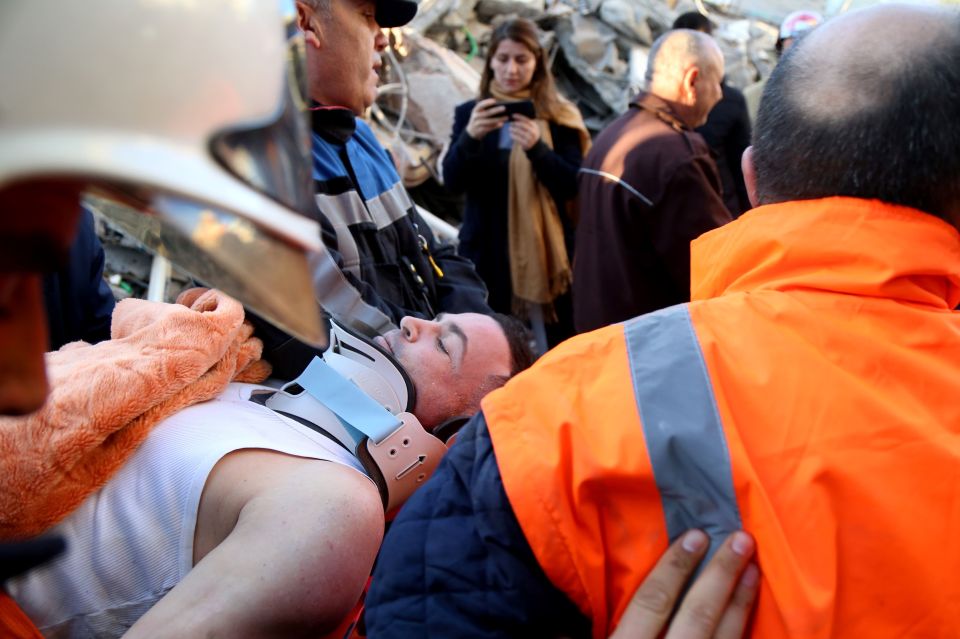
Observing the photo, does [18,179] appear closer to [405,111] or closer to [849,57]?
[849,57]

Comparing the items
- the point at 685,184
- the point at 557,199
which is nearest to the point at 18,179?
the point at 685,184

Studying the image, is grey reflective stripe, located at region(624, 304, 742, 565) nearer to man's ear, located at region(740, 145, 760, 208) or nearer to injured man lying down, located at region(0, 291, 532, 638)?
man's ear, located at region(740, 145, 760, 208)

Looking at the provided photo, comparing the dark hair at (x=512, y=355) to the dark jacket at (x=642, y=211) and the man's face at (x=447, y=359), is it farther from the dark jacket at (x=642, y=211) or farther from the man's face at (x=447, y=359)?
the dark jacket at (x=642, y=211)

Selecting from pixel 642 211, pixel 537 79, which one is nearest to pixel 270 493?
pixel 642 211

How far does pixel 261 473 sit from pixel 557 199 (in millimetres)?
3030

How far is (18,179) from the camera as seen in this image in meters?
0.54

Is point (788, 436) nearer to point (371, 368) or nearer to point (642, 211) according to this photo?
point (371, 368)

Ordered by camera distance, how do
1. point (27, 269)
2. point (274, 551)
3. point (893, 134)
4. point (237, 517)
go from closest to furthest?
point (27, 269), point (893, 134), point (274, 551), point (237, 517)

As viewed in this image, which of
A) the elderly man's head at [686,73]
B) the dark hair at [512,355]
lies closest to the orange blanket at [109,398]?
the dark hair at [512,355]

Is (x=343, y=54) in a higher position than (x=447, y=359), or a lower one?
higher

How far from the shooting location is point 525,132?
3.83m

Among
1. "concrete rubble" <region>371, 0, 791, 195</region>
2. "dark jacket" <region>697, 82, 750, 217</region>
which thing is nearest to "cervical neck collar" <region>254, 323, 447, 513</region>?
"dark jacket" <region>697, 82, 750, 217</region>

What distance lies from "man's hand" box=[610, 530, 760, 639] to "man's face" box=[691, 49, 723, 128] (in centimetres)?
268

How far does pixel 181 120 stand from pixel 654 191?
8.84 feet
